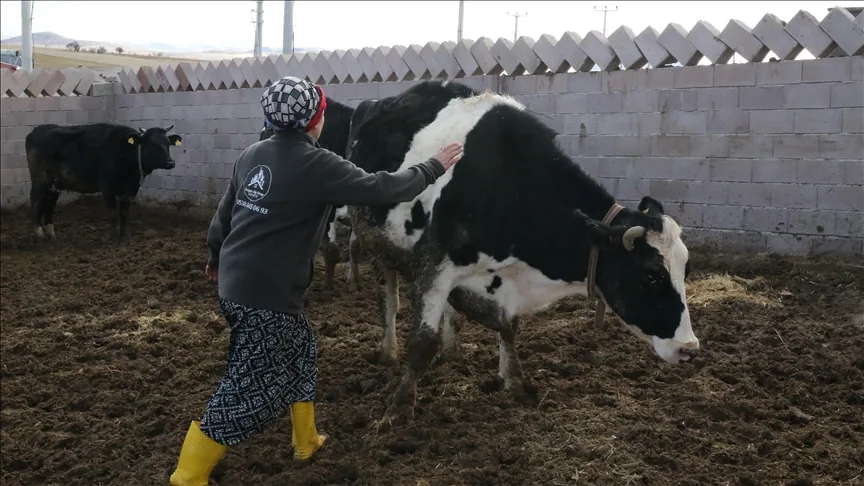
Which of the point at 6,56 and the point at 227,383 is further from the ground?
the point at 6,56

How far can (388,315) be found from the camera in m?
5.30

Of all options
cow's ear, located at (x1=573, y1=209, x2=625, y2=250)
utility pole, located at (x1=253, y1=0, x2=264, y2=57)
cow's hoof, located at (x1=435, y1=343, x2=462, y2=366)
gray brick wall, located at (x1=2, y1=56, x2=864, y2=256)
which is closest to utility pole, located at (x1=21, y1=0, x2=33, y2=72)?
utility pole, located at (x1=253, y1=0, x2=264, y2=57)

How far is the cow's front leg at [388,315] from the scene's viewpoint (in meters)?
5.24

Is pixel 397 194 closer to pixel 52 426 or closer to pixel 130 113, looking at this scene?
pixel 52 426

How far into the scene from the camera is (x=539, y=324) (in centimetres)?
604

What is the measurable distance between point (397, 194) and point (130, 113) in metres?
11.0

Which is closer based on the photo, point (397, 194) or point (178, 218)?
point (397, 194)

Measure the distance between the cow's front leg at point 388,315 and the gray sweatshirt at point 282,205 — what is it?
5.71 feet

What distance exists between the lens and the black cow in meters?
10.6

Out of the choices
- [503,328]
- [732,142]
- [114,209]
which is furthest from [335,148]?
[114,209]

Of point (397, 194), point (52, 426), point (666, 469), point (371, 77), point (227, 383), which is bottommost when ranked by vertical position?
point (52, 426)

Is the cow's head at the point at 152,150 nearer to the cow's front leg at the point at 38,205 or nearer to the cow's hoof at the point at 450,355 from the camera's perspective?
the cow's front leg at the point at 38,205

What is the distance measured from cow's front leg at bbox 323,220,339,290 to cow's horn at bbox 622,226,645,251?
3.90m

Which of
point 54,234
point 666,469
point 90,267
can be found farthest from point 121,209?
point 666,469
